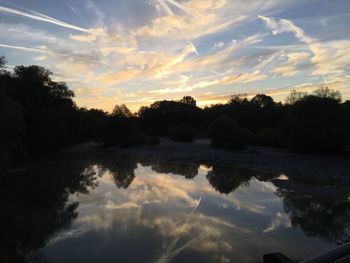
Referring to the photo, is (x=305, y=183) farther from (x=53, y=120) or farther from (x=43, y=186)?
(x=53, y=120)

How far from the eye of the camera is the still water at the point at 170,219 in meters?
10.8

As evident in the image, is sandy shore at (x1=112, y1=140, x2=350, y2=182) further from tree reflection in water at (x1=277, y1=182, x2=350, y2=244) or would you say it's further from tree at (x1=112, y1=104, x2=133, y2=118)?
A: tree at (x1=112, y1=104, x2=133, y2=118)

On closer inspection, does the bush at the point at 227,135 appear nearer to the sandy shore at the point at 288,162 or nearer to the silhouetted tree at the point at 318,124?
the sandy shore at the point at 288,162

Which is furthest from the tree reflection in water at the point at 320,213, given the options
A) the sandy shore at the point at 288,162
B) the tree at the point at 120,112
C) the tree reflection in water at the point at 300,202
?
the tree at the point at 120,112

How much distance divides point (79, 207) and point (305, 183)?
43.7 feet

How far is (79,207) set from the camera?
17422mm

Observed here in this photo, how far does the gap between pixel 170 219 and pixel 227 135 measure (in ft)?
113

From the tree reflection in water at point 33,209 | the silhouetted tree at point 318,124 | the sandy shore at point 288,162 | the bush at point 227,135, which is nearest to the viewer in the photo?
the tree reflection in water at point 33,209

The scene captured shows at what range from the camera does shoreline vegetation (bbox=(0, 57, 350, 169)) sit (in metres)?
28.4

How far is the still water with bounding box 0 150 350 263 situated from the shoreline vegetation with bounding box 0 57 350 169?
17.1 feet

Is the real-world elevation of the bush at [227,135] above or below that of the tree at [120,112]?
below

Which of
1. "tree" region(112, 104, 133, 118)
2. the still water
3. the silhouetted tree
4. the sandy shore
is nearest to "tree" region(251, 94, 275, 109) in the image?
"tree" region(112, 104, 133, 118)

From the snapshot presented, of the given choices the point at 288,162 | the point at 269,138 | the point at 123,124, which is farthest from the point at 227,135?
the point at 123,124

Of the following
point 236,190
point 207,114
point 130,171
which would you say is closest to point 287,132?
point 130,171
